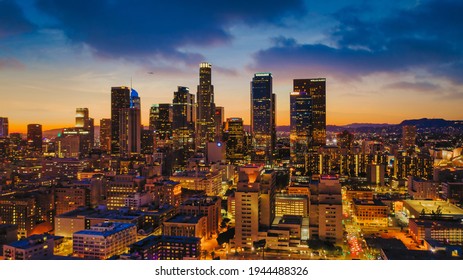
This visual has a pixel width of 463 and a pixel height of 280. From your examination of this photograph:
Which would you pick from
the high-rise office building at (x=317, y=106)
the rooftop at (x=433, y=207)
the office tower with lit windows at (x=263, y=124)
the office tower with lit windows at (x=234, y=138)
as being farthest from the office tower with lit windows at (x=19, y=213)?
the high-rise office building at (x=317, y=106)

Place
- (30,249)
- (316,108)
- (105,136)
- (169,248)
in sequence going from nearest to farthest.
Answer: (30,249) → (169,248) → (105,136) → (316,108)

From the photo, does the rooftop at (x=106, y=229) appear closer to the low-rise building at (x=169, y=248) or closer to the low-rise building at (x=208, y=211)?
the low-rise building at (x=169, y=248)

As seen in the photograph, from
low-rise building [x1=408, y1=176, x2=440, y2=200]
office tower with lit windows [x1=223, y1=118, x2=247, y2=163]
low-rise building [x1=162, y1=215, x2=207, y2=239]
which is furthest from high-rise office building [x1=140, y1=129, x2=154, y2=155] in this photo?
low-rise building [x1=162, y1=215, x2=207, y2=239]

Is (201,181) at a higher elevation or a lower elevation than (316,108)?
lower

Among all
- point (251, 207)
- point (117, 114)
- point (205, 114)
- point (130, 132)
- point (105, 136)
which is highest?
point (205, 114)

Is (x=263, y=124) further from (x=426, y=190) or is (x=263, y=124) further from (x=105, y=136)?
(x=426, y=190)

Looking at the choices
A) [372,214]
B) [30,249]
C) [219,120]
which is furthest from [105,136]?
[30,249]
